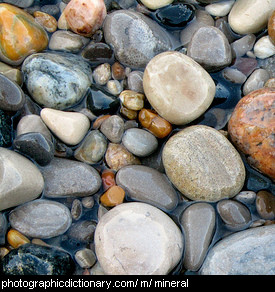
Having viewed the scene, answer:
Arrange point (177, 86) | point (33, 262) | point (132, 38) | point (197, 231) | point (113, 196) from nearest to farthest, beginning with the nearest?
1. point (33, 262)
2. point (197, 231)
3. point (113, 196)
4. point (177, 86)
5. point (132, 38)

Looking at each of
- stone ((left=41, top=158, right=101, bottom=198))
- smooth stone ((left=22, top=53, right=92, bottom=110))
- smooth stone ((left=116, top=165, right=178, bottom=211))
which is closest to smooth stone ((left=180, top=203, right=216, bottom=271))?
smooth stone ((left=116, top=165, right=178, bottom=211))

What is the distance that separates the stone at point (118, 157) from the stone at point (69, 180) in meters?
0.18

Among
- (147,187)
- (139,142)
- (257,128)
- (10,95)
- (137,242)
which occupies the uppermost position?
(257,128)

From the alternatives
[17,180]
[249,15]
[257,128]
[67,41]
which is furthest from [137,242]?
[249,15]

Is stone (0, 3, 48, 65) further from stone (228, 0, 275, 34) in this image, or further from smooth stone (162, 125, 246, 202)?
stone (228, 0, 275, 34)

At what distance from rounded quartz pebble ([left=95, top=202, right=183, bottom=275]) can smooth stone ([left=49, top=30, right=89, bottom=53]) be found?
5.51ft

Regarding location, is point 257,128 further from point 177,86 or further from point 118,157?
point 118,157

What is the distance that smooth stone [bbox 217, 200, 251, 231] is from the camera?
2.75 m

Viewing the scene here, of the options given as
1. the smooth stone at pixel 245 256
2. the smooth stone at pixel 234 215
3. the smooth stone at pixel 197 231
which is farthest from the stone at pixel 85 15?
the smooth stone at pixel 245 256

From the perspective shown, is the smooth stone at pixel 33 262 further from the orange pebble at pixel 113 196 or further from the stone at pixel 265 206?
the stone at pixel 265 206

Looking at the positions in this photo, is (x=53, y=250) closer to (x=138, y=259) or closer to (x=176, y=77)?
(x=138, y=259)

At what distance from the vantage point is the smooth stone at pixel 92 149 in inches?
117

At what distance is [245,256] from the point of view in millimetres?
2527

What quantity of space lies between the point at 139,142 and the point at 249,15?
1648 millimetres
